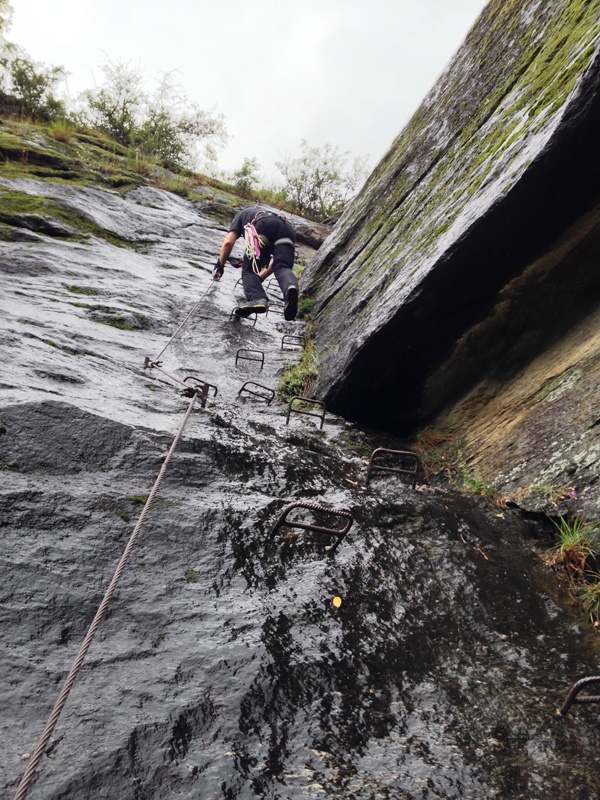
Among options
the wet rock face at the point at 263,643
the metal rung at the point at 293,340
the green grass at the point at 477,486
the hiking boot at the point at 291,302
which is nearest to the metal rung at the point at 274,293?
the metal rung at the point at 293,340

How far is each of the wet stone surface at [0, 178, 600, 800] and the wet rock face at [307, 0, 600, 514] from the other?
92cm

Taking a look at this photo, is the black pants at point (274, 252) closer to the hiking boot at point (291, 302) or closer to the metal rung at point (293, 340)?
the hiking boot at point (291, 302)

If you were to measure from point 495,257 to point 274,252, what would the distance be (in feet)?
15.1

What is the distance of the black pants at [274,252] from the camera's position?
7.46m

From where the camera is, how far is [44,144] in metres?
10.5

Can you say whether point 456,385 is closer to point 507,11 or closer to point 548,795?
point 548,795

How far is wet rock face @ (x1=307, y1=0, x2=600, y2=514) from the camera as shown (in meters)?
3.16

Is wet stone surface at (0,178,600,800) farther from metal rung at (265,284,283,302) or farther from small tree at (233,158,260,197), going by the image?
small tree at (233,158,260,197)

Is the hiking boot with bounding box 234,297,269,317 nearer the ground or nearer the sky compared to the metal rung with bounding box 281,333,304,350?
nearer the sky

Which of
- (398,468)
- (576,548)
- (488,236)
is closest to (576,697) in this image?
(576,548)

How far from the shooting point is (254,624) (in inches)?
83.7

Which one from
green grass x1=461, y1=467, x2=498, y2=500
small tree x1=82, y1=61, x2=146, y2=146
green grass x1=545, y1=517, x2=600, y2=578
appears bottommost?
small tree x1=82, y1=61, x2=146, y2=146

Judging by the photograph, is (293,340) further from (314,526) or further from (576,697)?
(576,697)

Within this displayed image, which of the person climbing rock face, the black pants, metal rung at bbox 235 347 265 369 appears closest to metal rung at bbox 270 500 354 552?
metal rung at bbox 235 347 265 369
